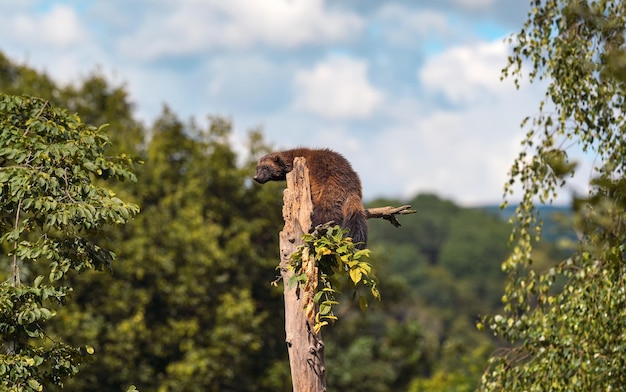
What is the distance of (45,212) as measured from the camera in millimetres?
7164

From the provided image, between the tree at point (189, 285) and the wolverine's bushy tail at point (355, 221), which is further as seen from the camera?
the tree at point (189, 285)

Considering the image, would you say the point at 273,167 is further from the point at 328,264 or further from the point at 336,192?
the point at 328,264

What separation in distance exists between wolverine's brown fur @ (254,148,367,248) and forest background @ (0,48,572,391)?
979 centimetres

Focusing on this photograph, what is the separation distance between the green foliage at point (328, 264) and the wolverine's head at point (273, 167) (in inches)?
110

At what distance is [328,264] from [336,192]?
1.63 meters

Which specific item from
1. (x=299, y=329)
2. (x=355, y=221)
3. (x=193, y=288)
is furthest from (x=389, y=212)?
(x=193, y=288)

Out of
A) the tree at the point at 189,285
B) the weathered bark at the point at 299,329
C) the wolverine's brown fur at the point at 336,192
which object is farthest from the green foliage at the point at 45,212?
the tree at the point at 189,285

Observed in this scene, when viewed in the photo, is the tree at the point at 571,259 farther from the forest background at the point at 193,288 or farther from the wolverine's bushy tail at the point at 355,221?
the forest background at the point at 193,288

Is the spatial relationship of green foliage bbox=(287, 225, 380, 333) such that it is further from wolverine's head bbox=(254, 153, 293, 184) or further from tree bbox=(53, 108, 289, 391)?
tree bbox=(53, 108, 289, 391)

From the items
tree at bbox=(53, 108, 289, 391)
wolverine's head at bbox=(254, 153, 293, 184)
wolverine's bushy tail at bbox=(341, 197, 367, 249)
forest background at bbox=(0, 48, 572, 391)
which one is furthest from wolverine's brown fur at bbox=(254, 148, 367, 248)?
tree at bbox=(53, 108, 289, 391)

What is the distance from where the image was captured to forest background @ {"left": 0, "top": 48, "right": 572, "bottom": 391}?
22719 mm

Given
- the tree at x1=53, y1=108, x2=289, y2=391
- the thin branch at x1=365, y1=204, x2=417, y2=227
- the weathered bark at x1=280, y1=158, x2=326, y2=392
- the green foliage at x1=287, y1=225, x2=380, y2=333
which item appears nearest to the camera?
the green foliage at x1=287, y1=225, x2=380, y2=333

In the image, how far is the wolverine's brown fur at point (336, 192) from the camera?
8570 mm

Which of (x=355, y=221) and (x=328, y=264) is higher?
(x=355, y=221)
